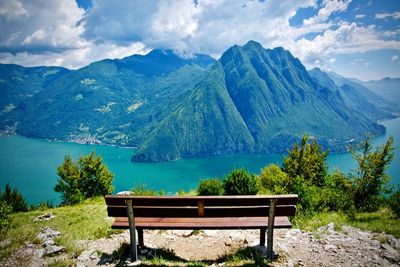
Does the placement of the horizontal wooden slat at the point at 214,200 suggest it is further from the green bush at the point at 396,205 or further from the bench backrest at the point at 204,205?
the green bush at the point at 396,205

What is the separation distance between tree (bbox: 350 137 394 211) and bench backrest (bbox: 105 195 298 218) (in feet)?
39.0

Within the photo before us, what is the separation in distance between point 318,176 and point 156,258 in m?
31.7

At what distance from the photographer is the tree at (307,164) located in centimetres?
3231

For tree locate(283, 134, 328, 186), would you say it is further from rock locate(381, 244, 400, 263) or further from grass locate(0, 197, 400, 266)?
rock locate(381, 244, 400, 263)

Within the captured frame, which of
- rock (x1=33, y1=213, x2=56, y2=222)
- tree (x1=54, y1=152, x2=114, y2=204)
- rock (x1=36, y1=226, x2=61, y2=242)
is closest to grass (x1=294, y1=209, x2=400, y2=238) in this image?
rock (x1=36, y1=226, x2=61, y2=242)

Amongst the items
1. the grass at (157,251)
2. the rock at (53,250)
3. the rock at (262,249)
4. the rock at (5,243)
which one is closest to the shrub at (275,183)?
the grass at (157,251)

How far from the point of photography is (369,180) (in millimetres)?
16391

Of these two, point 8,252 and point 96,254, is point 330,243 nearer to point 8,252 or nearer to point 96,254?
point 96,254

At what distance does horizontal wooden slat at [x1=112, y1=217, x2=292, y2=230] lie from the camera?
6602mm

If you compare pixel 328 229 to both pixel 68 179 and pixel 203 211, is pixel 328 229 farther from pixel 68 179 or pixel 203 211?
pixel 68 179

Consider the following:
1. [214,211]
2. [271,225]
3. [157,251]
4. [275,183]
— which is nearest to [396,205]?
[271,225]

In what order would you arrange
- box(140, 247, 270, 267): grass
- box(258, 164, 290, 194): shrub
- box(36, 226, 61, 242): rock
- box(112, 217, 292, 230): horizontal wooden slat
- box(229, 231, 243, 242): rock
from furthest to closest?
box(258, 164, 290, 194): shrub → box(36, 226, 61, 242): rock → box(229, 231, 243, 242): rock → box(112, 217, 292, 230): horizontal wooden slat → box(140, 247, 270, 267): grass

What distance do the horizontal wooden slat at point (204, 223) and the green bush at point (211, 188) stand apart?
47.5ft

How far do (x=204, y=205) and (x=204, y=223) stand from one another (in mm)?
549
